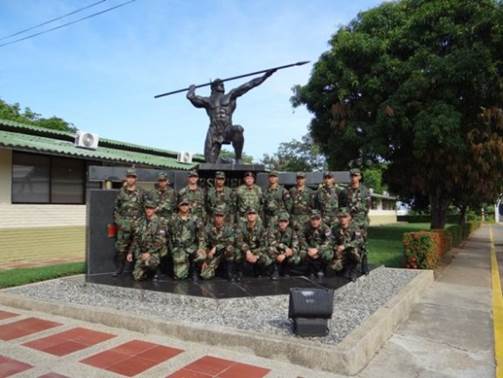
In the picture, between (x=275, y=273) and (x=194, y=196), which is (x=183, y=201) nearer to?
(x=194, y=196)

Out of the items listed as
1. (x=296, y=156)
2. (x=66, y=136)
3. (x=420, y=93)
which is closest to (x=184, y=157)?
(x=66, y=136)

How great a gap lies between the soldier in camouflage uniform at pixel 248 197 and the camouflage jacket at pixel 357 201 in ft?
5.35

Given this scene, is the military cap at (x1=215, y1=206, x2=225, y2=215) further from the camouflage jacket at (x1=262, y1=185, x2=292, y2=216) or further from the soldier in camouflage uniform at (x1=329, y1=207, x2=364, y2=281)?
the soldier in camouflage uniform at (x1=329, y1=207, x2=364, y2=281)

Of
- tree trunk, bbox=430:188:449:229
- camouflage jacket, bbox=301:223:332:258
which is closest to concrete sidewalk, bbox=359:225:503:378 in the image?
camouflage jacket, bbox=301:223:332:258

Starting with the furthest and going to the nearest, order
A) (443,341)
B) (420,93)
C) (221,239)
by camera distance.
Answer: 1. (420,93)
2. (221,239)
3. (443,341)

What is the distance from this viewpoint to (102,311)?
505 centimetres

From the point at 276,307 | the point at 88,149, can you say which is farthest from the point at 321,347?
the point at 88,149

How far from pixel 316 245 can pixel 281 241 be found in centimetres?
59

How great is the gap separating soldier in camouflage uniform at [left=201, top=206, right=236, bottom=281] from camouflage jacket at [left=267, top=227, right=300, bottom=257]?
0.58 metres

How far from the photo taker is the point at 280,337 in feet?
13.4

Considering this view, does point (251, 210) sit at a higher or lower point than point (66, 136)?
lower

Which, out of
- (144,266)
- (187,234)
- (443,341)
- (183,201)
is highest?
(183,201)

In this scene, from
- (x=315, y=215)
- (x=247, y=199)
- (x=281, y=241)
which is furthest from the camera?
(x=247, y=199)

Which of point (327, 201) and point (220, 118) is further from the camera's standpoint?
point (220, 118)
